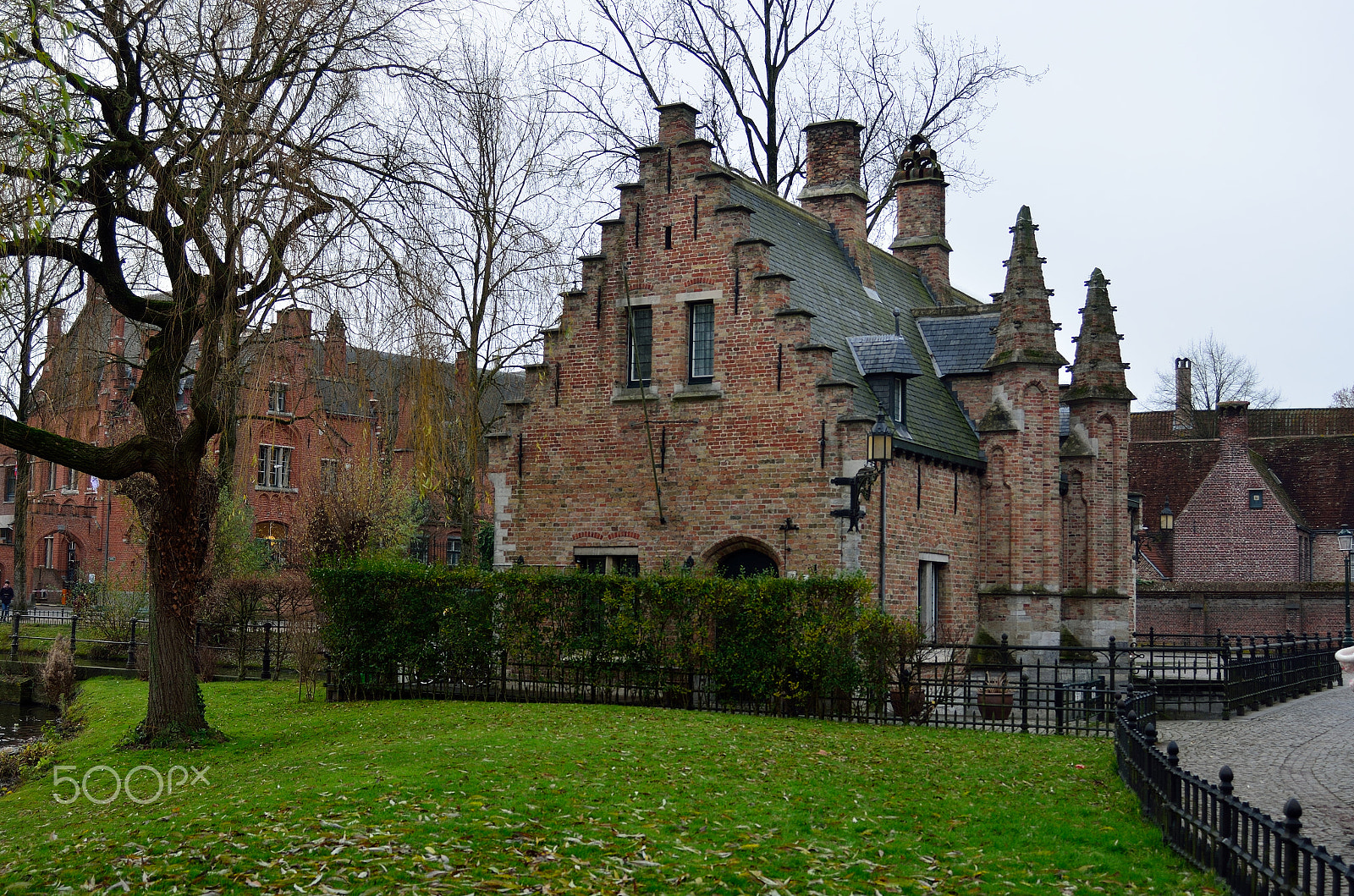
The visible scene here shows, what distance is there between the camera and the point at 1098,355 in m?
26.1

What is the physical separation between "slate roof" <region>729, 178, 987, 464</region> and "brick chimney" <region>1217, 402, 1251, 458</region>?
19848mm

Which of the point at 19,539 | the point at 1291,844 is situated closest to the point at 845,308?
the point at 1291,844

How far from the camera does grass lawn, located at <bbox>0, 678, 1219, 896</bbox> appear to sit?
25.6 ft

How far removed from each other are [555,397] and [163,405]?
10000 mm

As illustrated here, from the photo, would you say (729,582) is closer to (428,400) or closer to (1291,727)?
(428,400)

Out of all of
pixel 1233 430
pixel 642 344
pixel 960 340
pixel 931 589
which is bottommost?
pixel 931 589

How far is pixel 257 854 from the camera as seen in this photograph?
7992 mm

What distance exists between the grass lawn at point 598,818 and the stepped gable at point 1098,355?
1254 centimetres

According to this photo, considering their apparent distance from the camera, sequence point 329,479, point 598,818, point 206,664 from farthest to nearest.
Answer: point 329,479, point 206,664, point 598,818

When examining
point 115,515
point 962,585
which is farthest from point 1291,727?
point 115,515

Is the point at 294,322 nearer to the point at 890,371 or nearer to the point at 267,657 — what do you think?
the point at 890,371

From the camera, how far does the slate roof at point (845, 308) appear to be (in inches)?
862

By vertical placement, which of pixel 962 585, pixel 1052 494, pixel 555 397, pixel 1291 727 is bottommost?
pixel 1291 727

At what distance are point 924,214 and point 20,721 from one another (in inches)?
925
